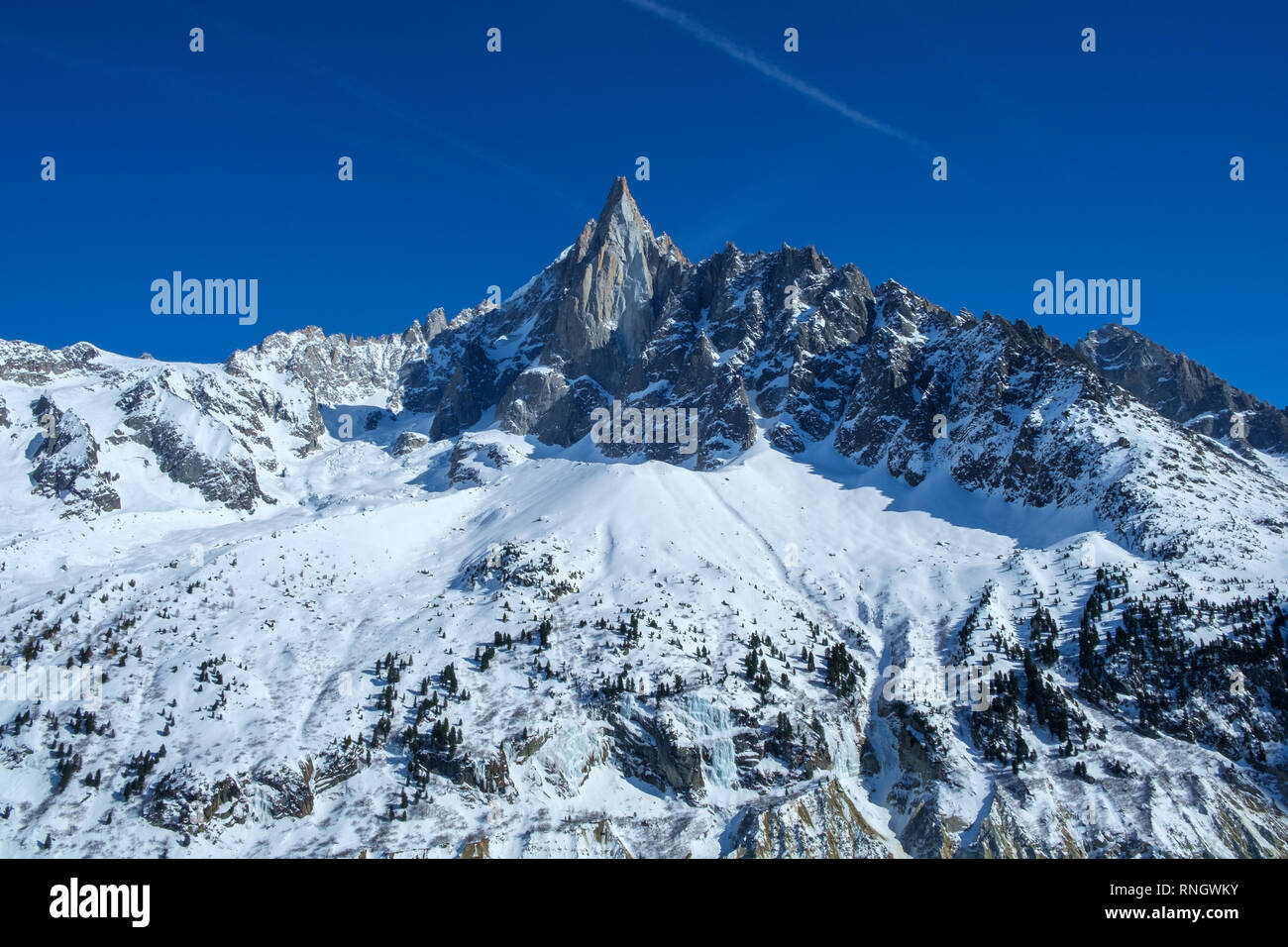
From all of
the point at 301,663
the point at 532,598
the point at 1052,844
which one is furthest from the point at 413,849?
the point at 1052,844

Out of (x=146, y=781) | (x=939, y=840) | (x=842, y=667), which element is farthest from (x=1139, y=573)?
(x=146, y=781)

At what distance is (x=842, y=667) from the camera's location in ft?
415

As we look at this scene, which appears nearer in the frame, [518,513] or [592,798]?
[592,798]

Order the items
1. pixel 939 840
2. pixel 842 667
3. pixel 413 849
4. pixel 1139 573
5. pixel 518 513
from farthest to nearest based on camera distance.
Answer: pixel 518 513 → pixel 1139 573 → pixel 842 667 → pixel 939 840 → pixel 413 849

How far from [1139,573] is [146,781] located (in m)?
145

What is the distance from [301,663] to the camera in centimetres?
12656

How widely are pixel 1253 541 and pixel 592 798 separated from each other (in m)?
119
